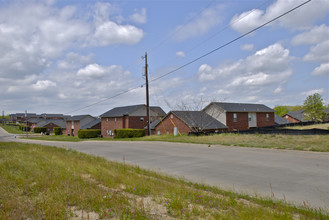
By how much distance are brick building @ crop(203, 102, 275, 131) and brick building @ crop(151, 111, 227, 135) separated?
192cm

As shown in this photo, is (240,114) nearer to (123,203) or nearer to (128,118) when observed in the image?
(128,118)

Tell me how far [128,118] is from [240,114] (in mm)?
22390

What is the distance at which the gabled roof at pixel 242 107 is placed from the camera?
44.8 metres

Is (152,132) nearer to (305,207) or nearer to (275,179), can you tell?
(275,179)

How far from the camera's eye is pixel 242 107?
157ft

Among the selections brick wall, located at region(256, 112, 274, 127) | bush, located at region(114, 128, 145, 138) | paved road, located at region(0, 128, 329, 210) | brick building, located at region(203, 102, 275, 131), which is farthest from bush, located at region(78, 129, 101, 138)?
paved road, located at region(0, 128, 329, 210)

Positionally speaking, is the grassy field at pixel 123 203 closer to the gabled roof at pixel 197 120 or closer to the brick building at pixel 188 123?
the brick building at pixel 188 123

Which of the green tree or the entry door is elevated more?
the green tree

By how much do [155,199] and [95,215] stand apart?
57.4 inches

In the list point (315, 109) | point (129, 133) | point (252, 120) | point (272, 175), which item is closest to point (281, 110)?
point (315, 109)

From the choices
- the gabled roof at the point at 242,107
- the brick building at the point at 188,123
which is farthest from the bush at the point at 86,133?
the gabled roof at the point at 242,107

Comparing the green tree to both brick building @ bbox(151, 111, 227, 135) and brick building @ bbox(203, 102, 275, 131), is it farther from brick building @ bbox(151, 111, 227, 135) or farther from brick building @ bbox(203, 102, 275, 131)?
brick building @ bbox(151, 111, 227, 135)

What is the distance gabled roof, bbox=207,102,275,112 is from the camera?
147ft

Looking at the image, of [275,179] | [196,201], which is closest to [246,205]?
[196,201]
